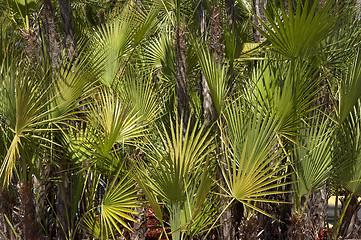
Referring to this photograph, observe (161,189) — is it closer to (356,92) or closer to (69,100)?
(69,100)

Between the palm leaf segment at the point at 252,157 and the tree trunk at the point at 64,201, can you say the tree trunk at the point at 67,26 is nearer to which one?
the tree trunk at the point at 64,201

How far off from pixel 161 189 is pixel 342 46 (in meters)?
1.88

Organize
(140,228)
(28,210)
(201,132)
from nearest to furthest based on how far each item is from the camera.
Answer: (201,132) < (28,210) < (140,228)

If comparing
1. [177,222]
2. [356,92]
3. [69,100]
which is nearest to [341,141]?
[356,92]

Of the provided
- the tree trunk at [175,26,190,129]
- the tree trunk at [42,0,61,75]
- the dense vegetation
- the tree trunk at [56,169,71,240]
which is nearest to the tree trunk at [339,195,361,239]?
the dense vegetation

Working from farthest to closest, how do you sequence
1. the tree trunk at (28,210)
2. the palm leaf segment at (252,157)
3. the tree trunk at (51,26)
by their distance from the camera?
the tree trunk at (51,26)
the tree trunk at (28,210)
the palm leaf segment at (252,157)

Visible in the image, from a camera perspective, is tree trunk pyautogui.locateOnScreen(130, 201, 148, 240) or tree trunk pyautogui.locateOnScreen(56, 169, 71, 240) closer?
tree trunk pyautogui.locateOnScreen(56, 169, 71, 240)

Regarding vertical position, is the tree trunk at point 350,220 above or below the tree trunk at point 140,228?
above

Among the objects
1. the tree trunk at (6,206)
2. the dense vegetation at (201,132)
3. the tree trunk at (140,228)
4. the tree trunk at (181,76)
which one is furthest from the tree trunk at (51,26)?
the tree trunk at (140,228)

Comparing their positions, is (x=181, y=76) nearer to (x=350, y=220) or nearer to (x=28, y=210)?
(x=28, y=210)

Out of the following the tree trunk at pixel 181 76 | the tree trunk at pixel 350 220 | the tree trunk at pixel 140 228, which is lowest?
the tree trunk at pixel 140 228

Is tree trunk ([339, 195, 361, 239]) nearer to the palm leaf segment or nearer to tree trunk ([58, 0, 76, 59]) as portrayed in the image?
the palm leaf segment

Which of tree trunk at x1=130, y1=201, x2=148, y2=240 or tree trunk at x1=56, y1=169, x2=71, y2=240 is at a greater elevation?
tree trunk at x1=56, y1=169, x2=71, y2=240

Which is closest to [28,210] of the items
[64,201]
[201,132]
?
[64,201]
